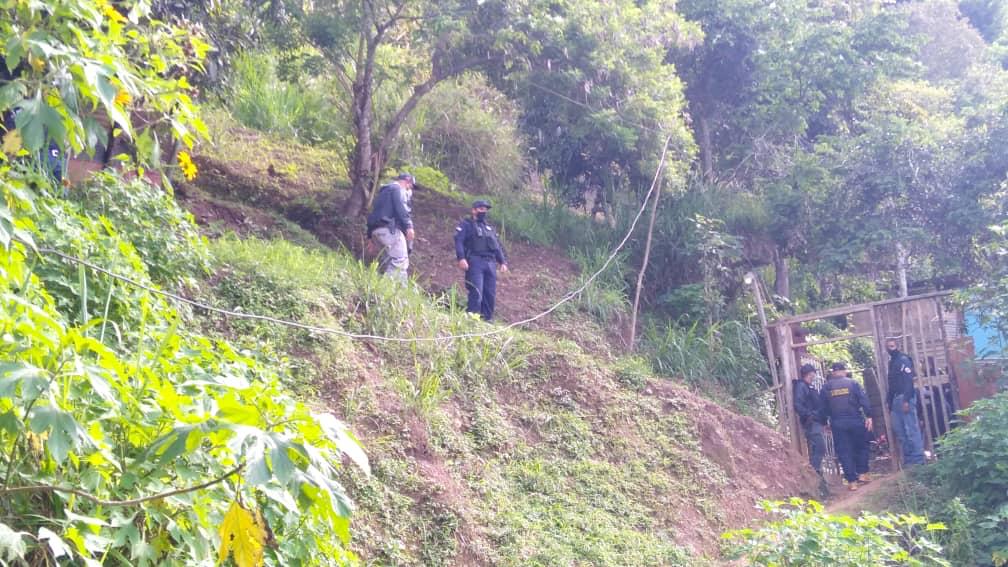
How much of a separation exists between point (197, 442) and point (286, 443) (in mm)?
416

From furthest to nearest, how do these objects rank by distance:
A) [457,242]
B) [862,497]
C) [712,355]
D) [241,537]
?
[712,355] < [457,242] < [862,497] < [241,537]

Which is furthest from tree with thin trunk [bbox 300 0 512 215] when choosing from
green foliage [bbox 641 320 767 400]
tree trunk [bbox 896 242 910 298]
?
tree trunk [bbox 896 242 910 298]

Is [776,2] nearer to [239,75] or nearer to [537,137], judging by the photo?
[537,137]

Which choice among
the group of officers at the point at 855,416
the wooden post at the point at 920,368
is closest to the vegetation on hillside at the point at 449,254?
the group of officers at the point at 855,416

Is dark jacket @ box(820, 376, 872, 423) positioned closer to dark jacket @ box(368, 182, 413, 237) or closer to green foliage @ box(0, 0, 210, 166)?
dark jacket @ box(368, 182, 413, 237)

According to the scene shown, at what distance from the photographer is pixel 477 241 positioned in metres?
11.1

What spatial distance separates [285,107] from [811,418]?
26.9ft

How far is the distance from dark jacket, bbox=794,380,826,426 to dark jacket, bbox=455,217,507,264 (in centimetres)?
390

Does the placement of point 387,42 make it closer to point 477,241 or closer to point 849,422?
point 477,241

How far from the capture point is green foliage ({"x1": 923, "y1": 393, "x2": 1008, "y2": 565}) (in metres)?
9.17

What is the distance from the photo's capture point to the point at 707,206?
14.5 m

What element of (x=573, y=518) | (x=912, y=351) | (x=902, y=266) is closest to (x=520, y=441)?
(x=573, y=518)

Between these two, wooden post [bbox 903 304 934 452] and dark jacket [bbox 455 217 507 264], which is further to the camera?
wooden post [bbox 903 304 934 452]

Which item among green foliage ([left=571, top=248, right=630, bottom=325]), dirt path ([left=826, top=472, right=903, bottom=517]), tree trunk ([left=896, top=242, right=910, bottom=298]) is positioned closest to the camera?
dirt path ([left=826, top=472, right=903, bottom=517])
